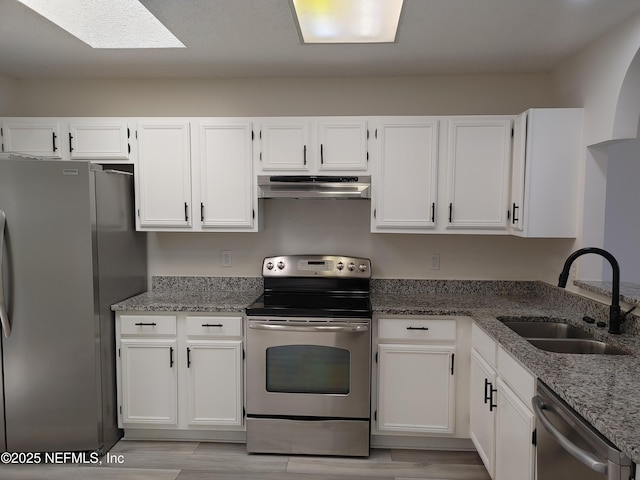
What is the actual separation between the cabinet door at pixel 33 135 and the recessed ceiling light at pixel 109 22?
717 millimetres

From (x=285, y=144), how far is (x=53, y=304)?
170 cm

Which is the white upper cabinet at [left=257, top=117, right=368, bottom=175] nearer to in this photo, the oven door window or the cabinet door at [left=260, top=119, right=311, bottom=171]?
the cabinet door at [left=260, top=119, right=311, bottom=171]

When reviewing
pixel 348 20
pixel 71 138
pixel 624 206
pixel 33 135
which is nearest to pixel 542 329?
pixel 624 206

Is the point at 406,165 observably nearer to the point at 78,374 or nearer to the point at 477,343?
the point at 477,343

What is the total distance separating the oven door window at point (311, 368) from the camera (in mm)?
2639

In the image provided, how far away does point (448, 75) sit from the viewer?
3070mm

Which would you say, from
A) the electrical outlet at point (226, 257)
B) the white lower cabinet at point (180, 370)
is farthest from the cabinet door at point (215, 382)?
the electrical outlet at point (226, 257)

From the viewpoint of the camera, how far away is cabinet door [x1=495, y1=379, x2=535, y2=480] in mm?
1746

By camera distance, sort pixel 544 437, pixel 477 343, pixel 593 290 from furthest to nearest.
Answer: pixel 477 343 → pixel 593 290 → pixel 544 437

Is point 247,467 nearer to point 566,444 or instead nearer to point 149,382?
point 149,382

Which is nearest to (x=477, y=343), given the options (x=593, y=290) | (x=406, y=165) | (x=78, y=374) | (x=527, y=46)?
(x=593, y=290)

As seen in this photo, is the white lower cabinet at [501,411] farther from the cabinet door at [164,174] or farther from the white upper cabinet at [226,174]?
the cabinet door at [164,174]

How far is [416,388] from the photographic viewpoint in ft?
8.73

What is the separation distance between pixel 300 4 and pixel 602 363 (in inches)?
83.5
